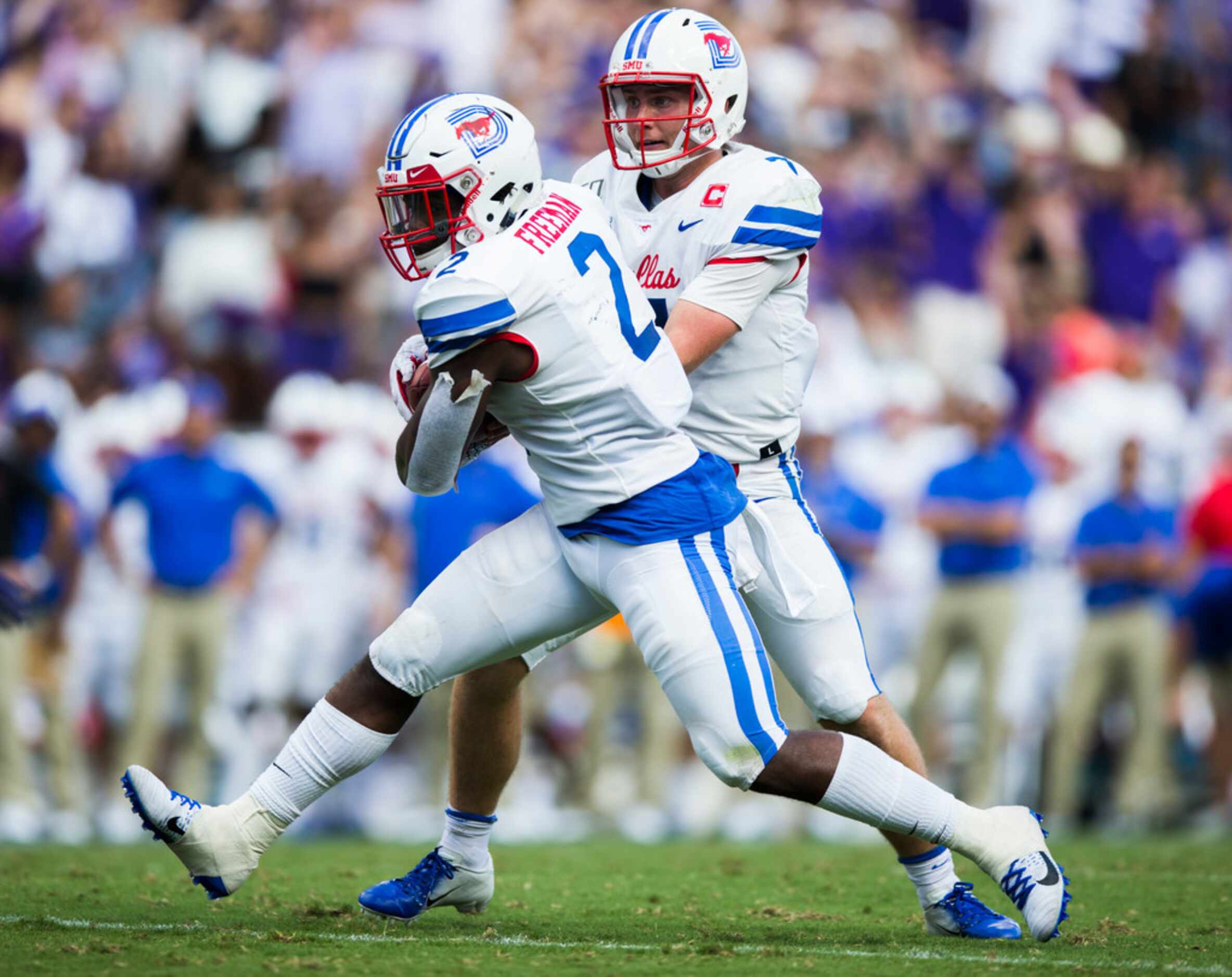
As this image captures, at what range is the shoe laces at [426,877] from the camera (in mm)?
4621

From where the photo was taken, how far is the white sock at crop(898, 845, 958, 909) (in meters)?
4.47

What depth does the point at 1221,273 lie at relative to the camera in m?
12.2

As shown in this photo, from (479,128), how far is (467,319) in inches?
20.6

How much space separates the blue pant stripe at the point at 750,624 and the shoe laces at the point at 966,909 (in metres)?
0.71

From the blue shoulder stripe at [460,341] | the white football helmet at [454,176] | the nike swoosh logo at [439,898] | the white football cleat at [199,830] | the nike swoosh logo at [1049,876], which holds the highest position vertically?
the white football helmet at [454,176]

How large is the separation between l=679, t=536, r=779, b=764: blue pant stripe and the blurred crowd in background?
4449 millimetres

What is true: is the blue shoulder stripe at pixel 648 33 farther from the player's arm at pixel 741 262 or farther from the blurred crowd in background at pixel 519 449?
the blurred crowd in background at pixel 519 449

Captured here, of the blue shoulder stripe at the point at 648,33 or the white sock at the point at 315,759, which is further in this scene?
the blue shoulder stripe at the point at 648,33

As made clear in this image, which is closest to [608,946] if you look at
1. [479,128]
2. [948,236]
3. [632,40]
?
[479,128]

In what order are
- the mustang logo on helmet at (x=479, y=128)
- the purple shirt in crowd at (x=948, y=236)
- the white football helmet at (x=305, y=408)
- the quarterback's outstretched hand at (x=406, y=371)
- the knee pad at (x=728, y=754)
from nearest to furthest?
the knee pad at (x=728, y=754)
the mustang logo on helmet at (x=479, y=128)
the quarterback's outstretched hand at (x=406, y=371)
the white football helmet at (x=305, y=408)
the purple shirt in crowd at (x=948, y=236)

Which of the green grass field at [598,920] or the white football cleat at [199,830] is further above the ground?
the white football cleat at [199,830]

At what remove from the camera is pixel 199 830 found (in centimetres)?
421

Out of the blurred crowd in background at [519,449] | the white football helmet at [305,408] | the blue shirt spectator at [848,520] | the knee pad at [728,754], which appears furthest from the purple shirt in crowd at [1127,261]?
the knee pad at [728,754]

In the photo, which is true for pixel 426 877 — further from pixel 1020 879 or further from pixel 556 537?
pixel 1020 879
